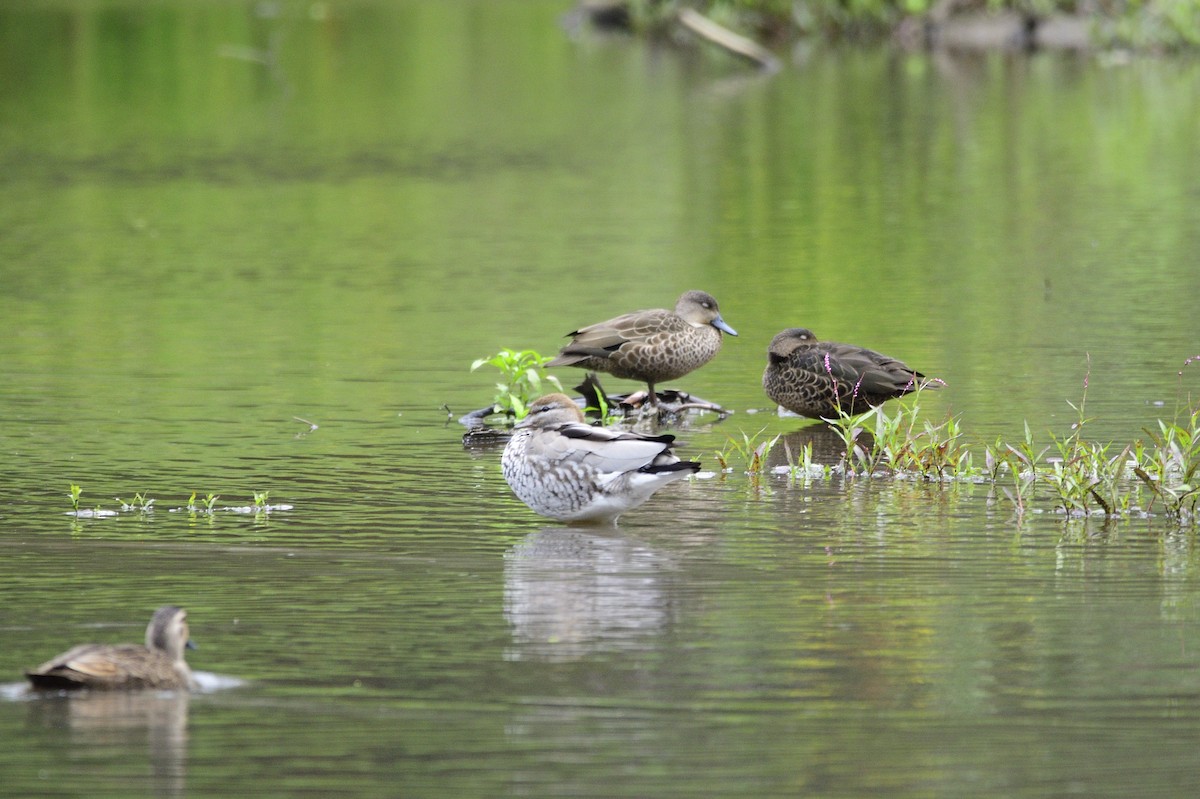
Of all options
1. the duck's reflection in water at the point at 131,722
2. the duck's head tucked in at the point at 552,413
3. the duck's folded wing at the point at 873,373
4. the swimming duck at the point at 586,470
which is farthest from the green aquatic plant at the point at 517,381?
the duck's reflection in water at the point at 131,722

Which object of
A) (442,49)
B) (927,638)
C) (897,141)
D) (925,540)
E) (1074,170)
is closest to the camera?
(927,638)

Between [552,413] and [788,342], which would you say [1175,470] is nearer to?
[788,342]

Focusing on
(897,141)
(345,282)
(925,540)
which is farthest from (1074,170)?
(925,540)

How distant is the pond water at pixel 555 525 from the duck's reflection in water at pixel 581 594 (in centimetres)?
3

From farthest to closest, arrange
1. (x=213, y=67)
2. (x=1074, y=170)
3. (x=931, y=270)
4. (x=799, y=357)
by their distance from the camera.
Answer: (x=213, y=67), (x=1074, y=170), (x=931, y=270), (x=799, y=357)

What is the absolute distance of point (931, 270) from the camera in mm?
17625

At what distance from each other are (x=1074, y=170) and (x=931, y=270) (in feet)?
27.1

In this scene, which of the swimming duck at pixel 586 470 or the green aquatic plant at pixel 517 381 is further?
the green aquatic plant at pixel 517 381

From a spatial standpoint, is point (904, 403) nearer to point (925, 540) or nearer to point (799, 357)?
point (799, 357)

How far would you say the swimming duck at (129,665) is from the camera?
643 centimetres

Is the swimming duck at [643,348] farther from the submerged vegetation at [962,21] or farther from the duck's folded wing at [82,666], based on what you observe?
the submerged vegetation at [962,21]

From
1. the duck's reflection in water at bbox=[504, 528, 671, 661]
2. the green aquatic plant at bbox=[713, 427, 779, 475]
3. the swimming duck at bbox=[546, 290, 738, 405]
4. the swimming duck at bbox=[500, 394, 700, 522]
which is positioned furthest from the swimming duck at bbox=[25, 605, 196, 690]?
the swimming duck at bbox=[546, 290, 738, 405]

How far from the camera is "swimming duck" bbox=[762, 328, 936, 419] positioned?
1114 cm

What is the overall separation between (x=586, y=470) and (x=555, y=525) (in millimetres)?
525
